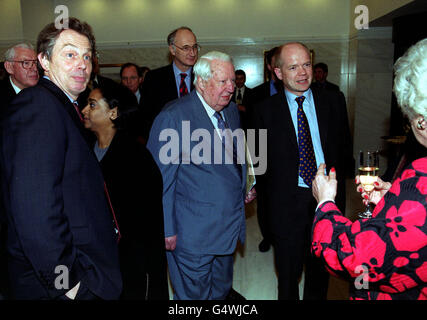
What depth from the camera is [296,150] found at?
8.41 ft

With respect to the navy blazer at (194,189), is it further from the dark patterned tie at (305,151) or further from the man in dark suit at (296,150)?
→ the dark patterned tie at (305,151)

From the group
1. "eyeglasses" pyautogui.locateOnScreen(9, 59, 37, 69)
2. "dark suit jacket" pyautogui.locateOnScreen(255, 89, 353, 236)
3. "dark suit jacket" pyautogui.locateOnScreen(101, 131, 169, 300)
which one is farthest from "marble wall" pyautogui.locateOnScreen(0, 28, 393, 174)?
"dark suit jacket" pyautogui.locateOnScreen(101, 131, 169, 300)

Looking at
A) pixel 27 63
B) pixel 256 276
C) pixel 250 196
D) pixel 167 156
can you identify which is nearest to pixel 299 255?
pixel 250 196

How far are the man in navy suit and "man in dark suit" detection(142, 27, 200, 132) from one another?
4.76 feet

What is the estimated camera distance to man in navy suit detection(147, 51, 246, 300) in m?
2.33

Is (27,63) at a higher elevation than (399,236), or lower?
higher

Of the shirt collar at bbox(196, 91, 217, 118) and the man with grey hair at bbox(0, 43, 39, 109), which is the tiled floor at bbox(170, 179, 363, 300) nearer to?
the shirt collar at bbox(196, 91, 217, 118)

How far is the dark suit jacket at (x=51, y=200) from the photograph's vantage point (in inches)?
49.1

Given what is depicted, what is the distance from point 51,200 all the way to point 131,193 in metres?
0.80

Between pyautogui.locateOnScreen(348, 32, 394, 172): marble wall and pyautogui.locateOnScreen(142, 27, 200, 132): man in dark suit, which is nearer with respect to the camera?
pyautogui.locateOnScreen(142, 27, 200, 132): man in dark suit

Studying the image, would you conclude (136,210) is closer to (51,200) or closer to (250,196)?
(51,200)

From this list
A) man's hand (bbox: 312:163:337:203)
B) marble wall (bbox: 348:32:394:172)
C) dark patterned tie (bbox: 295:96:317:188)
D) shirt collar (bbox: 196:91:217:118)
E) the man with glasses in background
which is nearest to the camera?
man's hand (bbox: 312:163:337:203)
